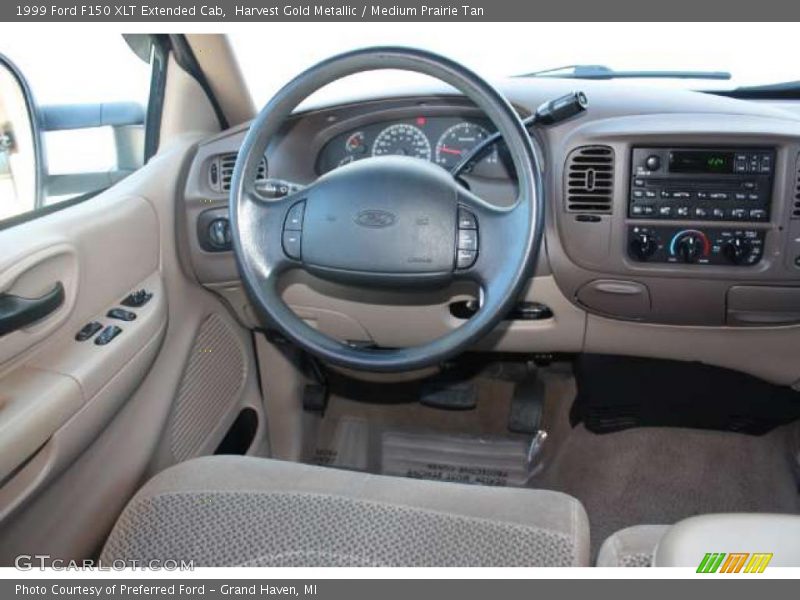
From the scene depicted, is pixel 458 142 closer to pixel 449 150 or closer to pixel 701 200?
pixel 449 150

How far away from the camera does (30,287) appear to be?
3.87 feet

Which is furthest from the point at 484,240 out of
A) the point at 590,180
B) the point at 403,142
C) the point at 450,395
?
the point at 450,395

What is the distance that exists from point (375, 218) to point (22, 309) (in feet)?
2.03

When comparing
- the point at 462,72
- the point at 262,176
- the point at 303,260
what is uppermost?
the point at 462,72

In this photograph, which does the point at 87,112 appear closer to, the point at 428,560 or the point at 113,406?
the point at 113,406

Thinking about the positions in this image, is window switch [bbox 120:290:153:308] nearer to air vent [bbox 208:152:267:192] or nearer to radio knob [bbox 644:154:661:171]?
air vent [bbox 208:152:267:192]

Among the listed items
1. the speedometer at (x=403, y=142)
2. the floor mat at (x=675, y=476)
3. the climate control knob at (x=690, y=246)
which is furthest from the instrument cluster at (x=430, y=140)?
the floor mat at (x=675, y=476)

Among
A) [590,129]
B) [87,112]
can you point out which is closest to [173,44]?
[87,112]

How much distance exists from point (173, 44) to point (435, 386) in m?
1.21

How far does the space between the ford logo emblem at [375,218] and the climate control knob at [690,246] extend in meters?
0.65

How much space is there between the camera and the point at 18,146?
4.88 feet

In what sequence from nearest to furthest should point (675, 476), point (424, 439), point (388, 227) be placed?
1. point (388, 227)
2. point (675, 476)
3. point (424, 439)

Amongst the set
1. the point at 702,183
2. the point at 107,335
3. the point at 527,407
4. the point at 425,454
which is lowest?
the point at 425,454

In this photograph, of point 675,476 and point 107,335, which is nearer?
point 107,335
